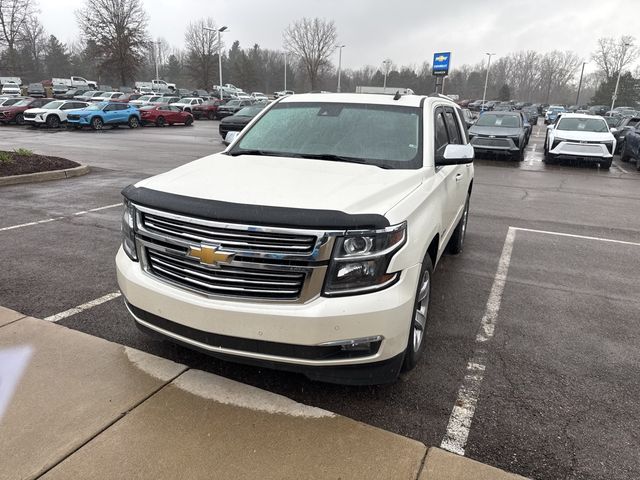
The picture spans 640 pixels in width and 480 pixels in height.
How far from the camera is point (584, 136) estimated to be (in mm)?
16297

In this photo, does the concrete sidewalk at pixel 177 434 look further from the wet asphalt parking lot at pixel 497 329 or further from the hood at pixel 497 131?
the hood at pixel 497 131

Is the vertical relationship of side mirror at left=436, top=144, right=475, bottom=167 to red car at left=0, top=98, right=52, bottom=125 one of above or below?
above

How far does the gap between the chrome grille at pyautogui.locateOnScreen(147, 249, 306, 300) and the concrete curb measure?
29.6 ft

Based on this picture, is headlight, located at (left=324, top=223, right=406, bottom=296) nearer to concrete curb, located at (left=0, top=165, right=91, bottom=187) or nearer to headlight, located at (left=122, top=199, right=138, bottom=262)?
headlight, located at (left=122, top=199, right=138, bottom=262)

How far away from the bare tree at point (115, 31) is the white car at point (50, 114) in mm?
32660

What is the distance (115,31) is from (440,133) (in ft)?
202

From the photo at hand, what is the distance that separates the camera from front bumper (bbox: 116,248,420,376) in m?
2.59

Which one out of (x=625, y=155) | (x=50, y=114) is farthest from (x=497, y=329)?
(x=50, y=114)

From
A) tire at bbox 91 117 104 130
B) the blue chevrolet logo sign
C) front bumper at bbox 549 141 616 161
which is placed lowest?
tire at bbox 91 117 104 130

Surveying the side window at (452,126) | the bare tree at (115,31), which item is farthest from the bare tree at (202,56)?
the side window at (452,126)

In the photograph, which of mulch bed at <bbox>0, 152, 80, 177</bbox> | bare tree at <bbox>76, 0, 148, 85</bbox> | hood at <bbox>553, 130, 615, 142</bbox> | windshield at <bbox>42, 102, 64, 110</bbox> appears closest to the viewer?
mulch bed at <bbox>0, 152, 80, 177</bbox>

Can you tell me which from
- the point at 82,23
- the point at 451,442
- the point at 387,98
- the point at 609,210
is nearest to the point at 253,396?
the point at 451,442

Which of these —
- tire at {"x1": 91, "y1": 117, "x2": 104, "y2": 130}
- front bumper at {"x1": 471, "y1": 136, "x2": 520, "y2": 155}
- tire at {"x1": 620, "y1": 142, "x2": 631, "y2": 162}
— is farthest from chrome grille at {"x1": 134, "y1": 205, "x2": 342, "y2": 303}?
tire at {"x1": 91, "y1": 117, "x2": 104, "y2": 130}

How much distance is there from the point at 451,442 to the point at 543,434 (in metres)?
0.58
